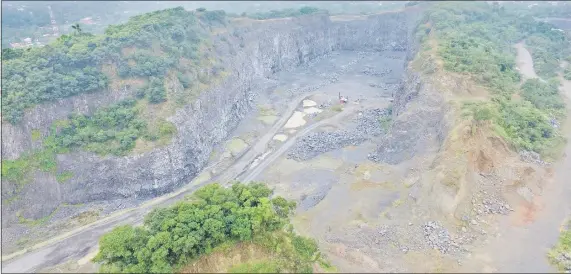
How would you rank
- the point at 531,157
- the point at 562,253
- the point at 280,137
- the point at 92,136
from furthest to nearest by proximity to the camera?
the point at 280,137, the point at 92,136, the point at 531,157, the point at 562,253

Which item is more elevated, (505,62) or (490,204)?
(505,62)

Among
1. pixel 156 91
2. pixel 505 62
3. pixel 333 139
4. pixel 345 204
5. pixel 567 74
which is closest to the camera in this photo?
pixel 345 204

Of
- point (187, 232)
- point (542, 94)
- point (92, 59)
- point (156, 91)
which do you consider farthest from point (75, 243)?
point (542, 94)

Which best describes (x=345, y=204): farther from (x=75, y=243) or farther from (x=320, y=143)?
(x=75, y=243)

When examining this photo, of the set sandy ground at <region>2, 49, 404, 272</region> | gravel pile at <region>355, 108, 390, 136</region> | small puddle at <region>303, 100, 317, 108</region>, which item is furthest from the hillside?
small puddle at <region>303, 100, 317, 108</region>

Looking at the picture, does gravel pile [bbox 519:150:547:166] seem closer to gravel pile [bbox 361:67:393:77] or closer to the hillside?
the hillside

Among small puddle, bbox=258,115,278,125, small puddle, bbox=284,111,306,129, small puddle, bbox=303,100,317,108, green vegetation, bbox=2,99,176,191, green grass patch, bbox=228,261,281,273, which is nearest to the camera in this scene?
green grass patch, bbox=228,261,281,273

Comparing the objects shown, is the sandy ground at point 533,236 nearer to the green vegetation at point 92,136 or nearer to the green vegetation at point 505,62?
the green vegetation at point 505,62

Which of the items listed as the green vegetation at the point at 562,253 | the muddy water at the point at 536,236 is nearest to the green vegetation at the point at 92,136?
the muddy water at the point at 536,236
